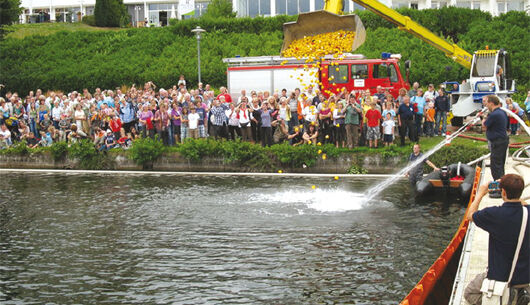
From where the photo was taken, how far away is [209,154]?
25906 mm

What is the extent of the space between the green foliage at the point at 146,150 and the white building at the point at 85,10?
157 ft

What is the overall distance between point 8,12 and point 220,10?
17139mm

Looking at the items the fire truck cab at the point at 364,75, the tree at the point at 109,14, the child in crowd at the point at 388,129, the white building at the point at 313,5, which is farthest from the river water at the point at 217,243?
the tree at the point at 109,14

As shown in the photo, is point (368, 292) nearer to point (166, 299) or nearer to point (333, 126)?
point (166, 299)

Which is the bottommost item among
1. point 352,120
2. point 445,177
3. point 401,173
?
point 401,173

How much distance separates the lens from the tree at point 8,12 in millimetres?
50281

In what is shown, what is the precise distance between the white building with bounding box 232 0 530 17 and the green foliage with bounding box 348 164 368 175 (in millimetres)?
34739

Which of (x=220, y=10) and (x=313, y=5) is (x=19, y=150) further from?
(x=313, y=5)

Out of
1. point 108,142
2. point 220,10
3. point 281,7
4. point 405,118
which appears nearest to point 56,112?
point 108,142

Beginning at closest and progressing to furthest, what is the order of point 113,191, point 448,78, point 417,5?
point 113,191, point 448,78, point 417,5

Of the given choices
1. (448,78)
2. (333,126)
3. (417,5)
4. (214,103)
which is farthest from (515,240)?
(417,5)

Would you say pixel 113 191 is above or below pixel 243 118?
below

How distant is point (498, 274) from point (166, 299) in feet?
18.1

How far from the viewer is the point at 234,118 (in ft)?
86.3
